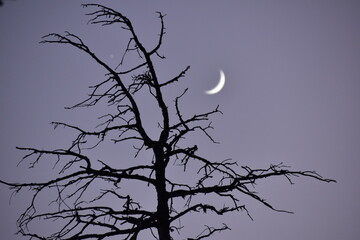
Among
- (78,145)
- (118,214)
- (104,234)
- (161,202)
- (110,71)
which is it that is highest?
(110,71)

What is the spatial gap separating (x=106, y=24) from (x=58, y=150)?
226cm

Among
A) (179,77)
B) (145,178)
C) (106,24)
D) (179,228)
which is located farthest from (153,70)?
(179,228)

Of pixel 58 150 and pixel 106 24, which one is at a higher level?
pixel 106 24

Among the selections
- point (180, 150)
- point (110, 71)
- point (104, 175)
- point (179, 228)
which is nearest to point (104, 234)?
point (104, 175)

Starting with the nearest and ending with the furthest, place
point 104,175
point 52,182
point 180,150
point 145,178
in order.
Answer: point 52,182 → point 104,175 → point 145,178 → point 180,150

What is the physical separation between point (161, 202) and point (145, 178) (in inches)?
19.7

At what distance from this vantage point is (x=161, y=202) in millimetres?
4988

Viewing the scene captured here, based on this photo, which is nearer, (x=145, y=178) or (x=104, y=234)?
(x=104, y=234)

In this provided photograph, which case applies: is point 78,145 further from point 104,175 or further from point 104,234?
point 104,234

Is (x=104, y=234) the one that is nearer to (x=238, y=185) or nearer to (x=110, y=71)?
(x=238, y=185)

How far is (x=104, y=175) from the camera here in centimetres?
451

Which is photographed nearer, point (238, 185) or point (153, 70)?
point (238, 185)

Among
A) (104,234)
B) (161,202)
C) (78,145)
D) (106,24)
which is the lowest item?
(104,234)

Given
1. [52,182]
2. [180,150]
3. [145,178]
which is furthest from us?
[180,150]
